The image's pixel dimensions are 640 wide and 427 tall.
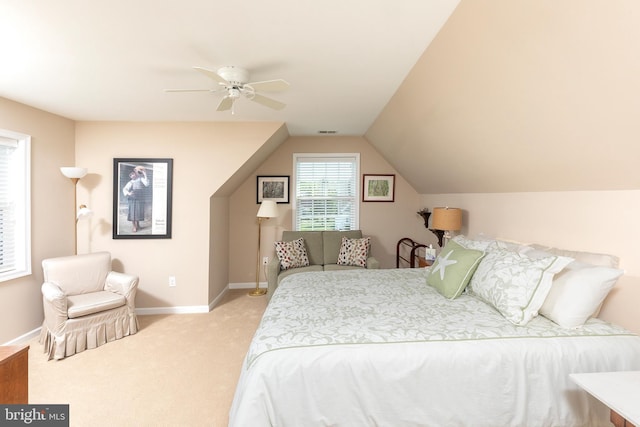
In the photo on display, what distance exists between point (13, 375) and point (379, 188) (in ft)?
14.2

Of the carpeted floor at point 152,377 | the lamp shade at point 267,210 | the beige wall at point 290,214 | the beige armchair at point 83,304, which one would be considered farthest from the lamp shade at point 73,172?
the lamp shade at point 267,210

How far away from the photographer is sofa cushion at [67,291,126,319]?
272 cm

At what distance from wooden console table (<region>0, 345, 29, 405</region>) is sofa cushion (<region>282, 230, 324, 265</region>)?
3.03m

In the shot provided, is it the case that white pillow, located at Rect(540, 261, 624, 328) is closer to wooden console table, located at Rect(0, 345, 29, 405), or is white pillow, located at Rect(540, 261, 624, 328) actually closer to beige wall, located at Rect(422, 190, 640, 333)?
beige wall, located at Rect(422, 190, 640, 333)

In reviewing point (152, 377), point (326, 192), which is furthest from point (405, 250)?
point (152, 377)

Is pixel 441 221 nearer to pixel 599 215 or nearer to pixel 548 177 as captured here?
pixel 548 177

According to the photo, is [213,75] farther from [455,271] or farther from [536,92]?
[455,271]

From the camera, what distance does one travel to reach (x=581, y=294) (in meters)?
1.61

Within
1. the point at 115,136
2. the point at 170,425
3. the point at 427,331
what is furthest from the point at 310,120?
the point at 170,425

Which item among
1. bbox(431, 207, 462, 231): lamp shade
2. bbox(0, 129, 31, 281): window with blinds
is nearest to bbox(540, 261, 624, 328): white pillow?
bbox(431, 207, 462, 231): lamp shade

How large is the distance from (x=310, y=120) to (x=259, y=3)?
7.01 feet

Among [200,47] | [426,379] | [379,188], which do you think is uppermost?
[200,47]

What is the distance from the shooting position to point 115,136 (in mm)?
3562

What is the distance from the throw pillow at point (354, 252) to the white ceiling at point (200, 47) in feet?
6.30
